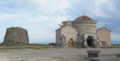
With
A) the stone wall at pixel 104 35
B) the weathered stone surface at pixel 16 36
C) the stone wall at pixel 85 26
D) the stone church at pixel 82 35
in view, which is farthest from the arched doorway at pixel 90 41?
the weathered stone surface at pixel 16 36

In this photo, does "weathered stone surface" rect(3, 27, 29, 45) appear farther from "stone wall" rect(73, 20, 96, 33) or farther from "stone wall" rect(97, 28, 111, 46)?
"stone wall" rect(97, 28, 111, 46)

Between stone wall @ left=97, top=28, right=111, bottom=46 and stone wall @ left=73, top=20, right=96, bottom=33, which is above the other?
stone wall @ left=73, top=20, right=96, bottom=33

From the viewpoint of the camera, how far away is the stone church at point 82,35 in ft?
159

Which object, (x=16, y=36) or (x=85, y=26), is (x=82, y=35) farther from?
(x=16, y=36)

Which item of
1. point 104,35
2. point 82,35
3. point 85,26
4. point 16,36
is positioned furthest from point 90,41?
point 16,36

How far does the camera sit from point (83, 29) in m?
49.4

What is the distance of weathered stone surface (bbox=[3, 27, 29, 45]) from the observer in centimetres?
5573

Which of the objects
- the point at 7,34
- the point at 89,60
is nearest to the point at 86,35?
the point at 7,34

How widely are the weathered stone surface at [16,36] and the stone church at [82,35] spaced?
12656 millimetres

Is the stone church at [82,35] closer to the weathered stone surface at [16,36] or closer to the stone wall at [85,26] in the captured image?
the stone wall at [85,26]

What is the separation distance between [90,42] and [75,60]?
112 feet

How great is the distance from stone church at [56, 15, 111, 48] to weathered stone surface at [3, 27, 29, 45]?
41.5 ft

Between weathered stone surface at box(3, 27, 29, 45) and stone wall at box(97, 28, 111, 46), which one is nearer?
stone wall at box(97, 28, 111, 46)

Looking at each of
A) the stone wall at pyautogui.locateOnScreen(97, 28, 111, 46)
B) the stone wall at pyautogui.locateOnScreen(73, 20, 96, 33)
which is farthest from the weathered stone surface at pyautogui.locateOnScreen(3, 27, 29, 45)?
the stone wall at pyautogui.locateOnScreen(97, 28, 111, 46)
